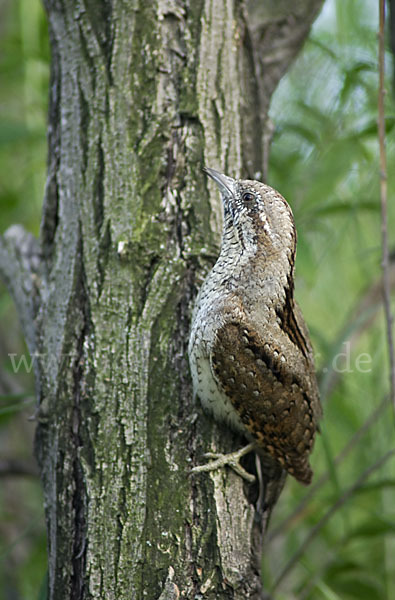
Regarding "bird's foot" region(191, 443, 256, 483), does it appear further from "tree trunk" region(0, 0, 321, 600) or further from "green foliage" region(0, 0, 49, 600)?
"green foliage" region(0, 0, 49, 600)

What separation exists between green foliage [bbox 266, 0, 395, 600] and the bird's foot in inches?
26.0

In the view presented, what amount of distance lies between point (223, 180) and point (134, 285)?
0.57 meters

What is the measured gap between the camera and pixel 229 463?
2.14m

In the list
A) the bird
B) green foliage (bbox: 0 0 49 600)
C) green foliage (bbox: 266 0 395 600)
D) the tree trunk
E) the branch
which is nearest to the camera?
the tree trunk

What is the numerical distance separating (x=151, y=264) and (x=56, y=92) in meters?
0.94

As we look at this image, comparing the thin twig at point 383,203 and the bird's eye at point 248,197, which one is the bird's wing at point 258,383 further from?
the bird's eye at point 248,197

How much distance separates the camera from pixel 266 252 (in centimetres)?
240

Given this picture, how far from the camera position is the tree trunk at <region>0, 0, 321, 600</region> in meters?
2.00

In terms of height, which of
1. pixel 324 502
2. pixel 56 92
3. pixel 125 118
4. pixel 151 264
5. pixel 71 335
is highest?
pixel 56 92

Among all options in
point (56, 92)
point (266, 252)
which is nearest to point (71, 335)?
point (266, 252)

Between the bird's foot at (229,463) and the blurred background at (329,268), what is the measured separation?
0.66 metres

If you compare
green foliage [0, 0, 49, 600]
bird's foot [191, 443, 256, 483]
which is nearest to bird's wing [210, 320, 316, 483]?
bird's foot [191, 443, 256, 483]

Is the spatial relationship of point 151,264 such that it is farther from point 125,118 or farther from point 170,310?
point 125,118

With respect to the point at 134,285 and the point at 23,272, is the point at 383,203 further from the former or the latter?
the point at 23,272
